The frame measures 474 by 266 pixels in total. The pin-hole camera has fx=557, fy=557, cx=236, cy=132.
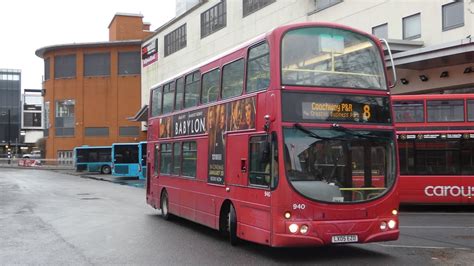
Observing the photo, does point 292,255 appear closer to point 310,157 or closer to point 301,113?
point 310,157

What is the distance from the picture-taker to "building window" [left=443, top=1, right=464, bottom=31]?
22.6 m

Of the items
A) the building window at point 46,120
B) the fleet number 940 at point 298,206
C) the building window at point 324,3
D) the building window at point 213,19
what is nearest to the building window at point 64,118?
the building window at point 46,120

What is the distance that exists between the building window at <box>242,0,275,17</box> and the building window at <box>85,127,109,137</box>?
36221mm

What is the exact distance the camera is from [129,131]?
232 feet

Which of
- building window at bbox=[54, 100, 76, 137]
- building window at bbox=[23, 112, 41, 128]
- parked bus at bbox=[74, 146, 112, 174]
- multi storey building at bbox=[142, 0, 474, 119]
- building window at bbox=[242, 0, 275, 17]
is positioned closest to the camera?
multi storey building at bbox=[142, 0, 474, 119]

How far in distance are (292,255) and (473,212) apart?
1068 cm

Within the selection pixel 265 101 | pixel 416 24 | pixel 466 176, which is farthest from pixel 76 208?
pixel 416 24

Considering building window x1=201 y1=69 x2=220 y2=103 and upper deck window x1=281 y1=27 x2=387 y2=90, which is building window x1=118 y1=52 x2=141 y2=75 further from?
upper deck window x1=281 y1=27 x2=387 y2=90

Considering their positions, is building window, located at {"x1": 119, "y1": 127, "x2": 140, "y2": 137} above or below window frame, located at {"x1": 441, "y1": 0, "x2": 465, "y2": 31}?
below

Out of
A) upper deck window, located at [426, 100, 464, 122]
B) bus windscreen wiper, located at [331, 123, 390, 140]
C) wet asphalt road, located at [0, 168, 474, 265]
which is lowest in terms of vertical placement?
wet asphalt road, located at [0, 168, 474, 265]

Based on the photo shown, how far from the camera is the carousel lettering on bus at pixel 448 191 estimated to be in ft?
56.7

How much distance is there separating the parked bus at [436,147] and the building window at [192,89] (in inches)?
309

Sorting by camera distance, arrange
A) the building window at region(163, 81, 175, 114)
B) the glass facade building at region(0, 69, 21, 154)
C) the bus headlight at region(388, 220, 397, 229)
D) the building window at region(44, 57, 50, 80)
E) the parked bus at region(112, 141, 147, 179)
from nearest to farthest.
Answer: the bus headlight at region(388, 220, 397, 229)
the building window at region(163, 81, 175, 114)
the parked bus at region(112, 141, 147, 179)
the building window at region(44, 57, 50, 80)
the glass facade building at region(0, 69, 21, 154)

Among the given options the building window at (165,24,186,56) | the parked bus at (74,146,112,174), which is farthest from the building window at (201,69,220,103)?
the parked bus at (74,146,112,174)
